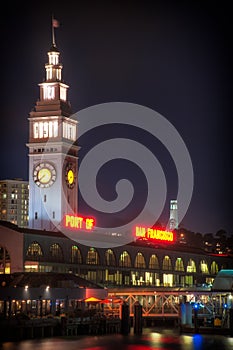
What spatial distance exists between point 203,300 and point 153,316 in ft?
49.2

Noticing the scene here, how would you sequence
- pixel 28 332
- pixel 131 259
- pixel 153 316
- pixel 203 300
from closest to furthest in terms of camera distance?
pixel 28 332 < pixel 153 316 < pixel 203 300 < pixel 131 259

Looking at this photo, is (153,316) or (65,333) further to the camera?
(153,316)

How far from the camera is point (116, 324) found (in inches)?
5458

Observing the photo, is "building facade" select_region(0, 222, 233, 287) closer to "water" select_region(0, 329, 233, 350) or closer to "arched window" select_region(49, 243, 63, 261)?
"arched window" select_region(49, 243, 63, 261)

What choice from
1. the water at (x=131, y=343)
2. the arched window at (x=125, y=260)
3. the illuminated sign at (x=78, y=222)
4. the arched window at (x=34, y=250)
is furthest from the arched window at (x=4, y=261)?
the arched window at (x=125, y=260)

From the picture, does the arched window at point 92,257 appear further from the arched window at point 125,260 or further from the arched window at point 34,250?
the arched window at point 34,250

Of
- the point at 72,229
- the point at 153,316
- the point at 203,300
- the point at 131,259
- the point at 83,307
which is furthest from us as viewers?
the point at 131,259

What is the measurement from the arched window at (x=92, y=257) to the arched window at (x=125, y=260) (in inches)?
372

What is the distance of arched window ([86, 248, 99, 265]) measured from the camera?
598 feet

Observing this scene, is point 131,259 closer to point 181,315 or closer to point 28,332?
point 181,315

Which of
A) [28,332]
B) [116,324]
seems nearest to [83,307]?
[116,324]

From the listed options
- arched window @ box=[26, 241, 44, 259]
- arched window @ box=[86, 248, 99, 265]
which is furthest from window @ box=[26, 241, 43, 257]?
arched window @ box=[86, 248, 99, 265]

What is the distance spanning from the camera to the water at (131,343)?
387ft

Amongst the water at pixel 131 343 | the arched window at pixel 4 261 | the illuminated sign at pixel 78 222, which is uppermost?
the illuminated sign at pixel 78 222
